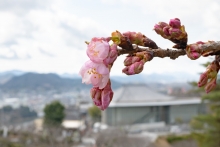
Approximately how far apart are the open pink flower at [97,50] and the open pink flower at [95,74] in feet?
0.04

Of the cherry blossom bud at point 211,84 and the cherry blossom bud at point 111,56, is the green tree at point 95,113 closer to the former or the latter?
the cherry blossom bud at point 211,84

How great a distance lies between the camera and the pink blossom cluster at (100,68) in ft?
1.98

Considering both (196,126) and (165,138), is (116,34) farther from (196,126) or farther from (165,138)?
(165,138)

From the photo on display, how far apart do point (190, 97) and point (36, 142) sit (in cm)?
1856

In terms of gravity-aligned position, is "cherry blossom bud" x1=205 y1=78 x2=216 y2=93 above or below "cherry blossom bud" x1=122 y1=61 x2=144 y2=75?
below

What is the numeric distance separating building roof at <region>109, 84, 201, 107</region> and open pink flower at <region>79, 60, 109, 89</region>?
2635 centimetres

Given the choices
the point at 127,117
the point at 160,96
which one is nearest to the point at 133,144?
the point at 127,117

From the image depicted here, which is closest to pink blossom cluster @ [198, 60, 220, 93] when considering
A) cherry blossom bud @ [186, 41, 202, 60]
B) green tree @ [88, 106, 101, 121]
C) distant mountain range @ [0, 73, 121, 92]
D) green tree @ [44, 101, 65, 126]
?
cherry blossom bud @ [186, 41, 202, 60]

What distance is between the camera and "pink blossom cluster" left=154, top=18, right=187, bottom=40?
732mm

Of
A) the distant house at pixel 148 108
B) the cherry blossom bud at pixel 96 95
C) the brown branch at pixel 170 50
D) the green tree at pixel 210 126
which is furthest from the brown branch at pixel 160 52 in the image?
the distant house at pixel 148 108

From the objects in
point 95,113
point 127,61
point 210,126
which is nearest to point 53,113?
point 95,113

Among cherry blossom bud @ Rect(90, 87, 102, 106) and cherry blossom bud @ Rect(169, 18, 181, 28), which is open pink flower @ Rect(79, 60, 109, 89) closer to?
cherry blossom bud @ Rect(90, 87, 102, 106)

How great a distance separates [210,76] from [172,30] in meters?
0.17

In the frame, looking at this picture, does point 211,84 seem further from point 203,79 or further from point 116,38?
point 116,38
